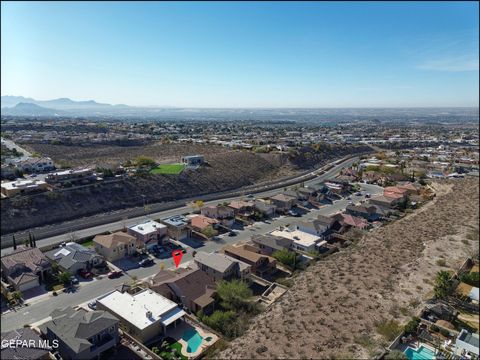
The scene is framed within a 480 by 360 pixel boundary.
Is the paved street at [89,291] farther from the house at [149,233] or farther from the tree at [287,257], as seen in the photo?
the tree at [287,257]

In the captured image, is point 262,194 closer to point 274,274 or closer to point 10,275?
point 274,274

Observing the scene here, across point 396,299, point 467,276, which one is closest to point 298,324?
point 396,299

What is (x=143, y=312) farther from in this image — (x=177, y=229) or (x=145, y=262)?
(x=177, y=229)

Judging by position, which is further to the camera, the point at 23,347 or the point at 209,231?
the point at 209,231

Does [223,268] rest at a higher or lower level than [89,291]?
higher

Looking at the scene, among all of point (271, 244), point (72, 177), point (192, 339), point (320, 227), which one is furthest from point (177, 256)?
point (72, 177)

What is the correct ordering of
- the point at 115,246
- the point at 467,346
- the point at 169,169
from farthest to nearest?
the point at 169,169
the point at 115,246
the point at 467,346

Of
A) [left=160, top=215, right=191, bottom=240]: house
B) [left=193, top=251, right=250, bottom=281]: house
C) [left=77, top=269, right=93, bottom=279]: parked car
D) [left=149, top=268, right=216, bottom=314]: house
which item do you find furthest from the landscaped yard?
[left=160, top=215, right=191, bottom=240]: house

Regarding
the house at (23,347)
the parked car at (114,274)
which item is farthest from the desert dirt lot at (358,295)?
the parked car at (114,274)
